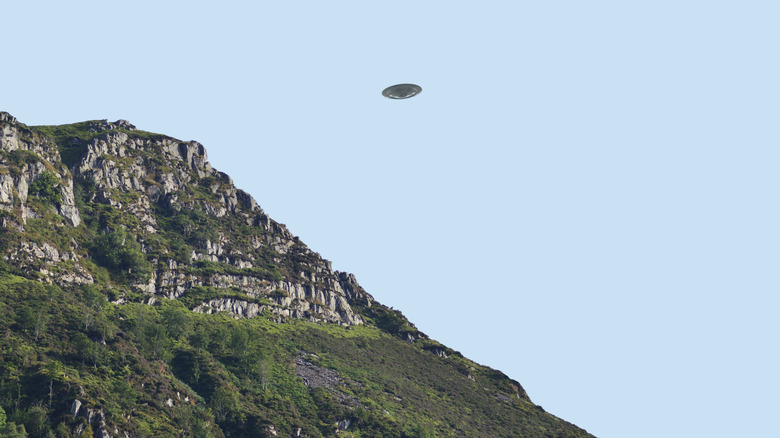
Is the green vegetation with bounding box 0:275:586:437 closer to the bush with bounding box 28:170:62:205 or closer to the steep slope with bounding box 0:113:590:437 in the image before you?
the steep slope with bounding box 0:113:590:437

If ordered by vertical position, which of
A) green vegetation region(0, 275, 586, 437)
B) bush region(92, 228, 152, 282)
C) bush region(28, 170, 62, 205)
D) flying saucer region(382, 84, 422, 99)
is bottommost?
green vegetation region(0, 275, 586, 437)

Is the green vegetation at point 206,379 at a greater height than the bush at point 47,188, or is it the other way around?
the bush at point 47,188

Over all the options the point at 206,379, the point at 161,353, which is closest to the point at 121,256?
the point at 161,353

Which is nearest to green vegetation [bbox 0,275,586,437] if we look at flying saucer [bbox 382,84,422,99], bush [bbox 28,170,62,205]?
bush [bbox 28,170,62,205]

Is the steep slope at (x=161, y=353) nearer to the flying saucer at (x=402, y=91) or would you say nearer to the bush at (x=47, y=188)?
the bush at (x=47, y=188)

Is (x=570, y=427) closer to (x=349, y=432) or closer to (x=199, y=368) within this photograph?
(x=349, y=432)

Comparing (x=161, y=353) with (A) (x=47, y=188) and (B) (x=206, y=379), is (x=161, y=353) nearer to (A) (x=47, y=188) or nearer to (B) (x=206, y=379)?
(B) (x=206, y=379)

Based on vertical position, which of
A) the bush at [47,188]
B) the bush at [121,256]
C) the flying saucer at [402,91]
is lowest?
the bush at [121,256]

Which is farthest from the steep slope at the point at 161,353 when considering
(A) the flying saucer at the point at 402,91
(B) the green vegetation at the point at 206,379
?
(A) the flying saucer at the point at 402,91
